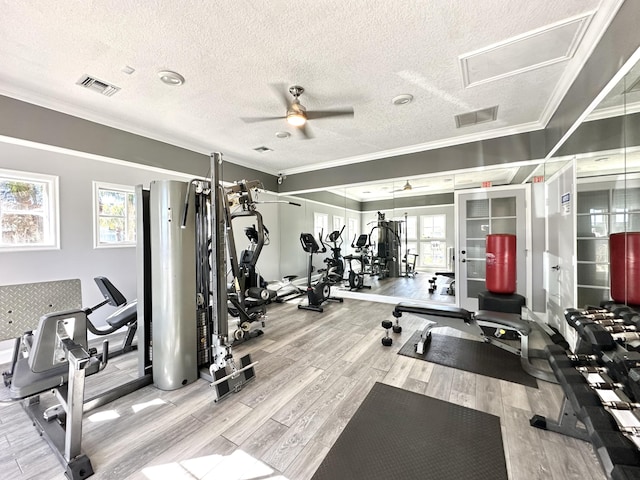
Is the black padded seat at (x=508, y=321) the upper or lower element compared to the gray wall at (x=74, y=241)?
lower

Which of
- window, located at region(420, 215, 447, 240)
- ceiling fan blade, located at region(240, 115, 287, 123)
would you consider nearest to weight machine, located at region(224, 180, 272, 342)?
ceiling fan blade, located at region(240, 115, 287, 123)

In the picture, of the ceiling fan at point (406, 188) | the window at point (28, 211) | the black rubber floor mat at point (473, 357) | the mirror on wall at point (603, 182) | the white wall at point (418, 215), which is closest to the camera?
the mirror on wall at point (603, 182)

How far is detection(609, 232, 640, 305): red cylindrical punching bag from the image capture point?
1.76 m

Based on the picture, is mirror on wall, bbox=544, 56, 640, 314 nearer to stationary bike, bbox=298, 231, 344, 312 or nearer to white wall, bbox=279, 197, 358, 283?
stationary bike, bbox=298, 231, 344, 312

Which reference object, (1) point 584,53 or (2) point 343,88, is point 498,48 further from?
(2) point 343,88

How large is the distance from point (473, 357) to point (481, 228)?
2394 millimetres

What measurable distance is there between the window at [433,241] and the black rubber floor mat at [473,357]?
2.44 metres

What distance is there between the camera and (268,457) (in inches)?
61.3

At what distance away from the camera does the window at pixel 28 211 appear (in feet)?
9.14

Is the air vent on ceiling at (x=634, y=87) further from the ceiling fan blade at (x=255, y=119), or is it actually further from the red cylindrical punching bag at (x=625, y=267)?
the ceiling fan blade at (x=255, y=119)

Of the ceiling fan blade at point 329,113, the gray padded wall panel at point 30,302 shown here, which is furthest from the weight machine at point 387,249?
the gray padded wall panel at point 30,302

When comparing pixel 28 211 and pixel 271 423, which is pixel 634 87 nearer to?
pixel 271 423

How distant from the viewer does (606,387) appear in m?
1.30

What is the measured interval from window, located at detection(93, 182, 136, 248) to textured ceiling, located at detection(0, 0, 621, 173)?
2.93 feet
